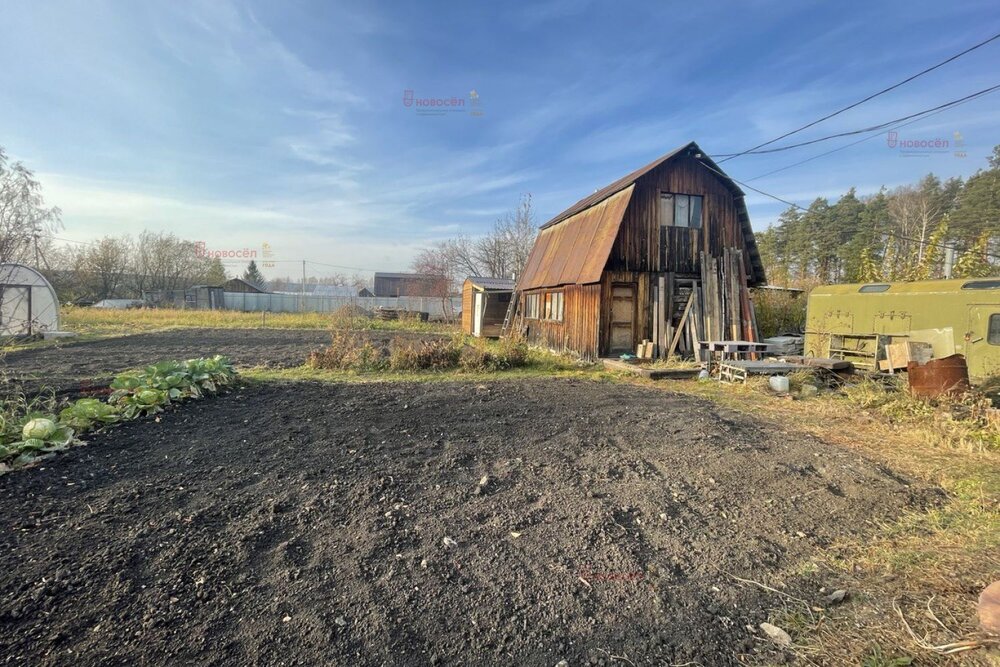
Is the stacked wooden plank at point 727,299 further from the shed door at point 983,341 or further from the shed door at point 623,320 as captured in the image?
the shed door at point 983,341

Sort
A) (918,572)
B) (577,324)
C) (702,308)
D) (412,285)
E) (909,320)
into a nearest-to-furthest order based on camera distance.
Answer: (918,572), (909,320), (702,308), (577,324), (412,285)

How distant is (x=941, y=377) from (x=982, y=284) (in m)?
2.92

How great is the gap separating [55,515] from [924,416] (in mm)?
9858

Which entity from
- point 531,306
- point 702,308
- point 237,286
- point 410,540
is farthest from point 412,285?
point 410,540

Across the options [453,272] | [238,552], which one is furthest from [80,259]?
[238,552]

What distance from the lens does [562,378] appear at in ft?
34.1

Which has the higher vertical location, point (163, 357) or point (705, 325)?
point (705, 325)

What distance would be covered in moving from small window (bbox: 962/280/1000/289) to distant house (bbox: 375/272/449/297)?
34.6 metres

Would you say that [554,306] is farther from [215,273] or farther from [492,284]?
[215,273]

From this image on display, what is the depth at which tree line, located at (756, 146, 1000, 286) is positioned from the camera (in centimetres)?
1803

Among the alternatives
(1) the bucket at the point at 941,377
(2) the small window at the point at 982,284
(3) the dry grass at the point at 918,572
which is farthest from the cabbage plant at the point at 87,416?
(2) the small window at the point at 982,284

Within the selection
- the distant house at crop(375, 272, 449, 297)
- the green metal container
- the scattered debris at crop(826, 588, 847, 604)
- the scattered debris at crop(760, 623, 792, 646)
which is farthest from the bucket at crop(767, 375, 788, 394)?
the distant house at crop(375, 272, 449, 297)

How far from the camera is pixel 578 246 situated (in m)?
14.6

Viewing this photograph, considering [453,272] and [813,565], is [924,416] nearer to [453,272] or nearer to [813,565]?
[813,565]
